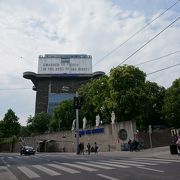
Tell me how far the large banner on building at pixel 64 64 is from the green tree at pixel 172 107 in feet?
319

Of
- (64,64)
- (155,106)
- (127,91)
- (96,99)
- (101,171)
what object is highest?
(64,64)

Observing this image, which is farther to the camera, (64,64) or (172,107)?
(64,64)

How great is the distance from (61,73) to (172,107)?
10279cm

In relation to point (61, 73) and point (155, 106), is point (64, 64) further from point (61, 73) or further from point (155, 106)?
point (155, 106)

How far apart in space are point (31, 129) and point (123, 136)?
83206mm

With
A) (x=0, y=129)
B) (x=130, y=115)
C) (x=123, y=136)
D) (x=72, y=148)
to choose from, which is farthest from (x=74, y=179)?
(x=0, y=129)

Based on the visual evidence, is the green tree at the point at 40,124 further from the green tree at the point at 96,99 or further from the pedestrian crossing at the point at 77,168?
the pedestrian crossing at the point at 77,168

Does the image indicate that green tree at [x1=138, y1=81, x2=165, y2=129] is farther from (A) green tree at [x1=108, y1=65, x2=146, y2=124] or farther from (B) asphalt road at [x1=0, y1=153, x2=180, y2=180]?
(B) asphalt road at [x1=0, y1=153, x2=180, y2=180]

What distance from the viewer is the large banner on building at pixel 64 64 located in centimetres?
15775

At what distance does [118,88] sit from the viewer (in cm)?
5634

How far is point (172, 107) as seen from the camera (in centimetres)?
5866

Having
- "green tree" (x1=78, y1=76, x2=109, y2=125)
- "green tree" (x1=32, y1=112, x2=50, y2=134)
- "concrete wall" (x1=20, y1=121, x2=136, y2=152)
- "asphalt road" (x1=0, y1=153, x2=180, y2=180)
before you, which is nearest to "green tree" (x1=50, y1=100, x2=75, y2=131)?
"green tree" (x1=78, y1=76, x2=109, y2=125)

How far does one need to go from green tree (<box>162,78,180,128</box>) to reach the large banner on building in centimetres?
9720

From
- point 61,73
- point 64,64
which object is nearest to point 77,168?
point 61,73
